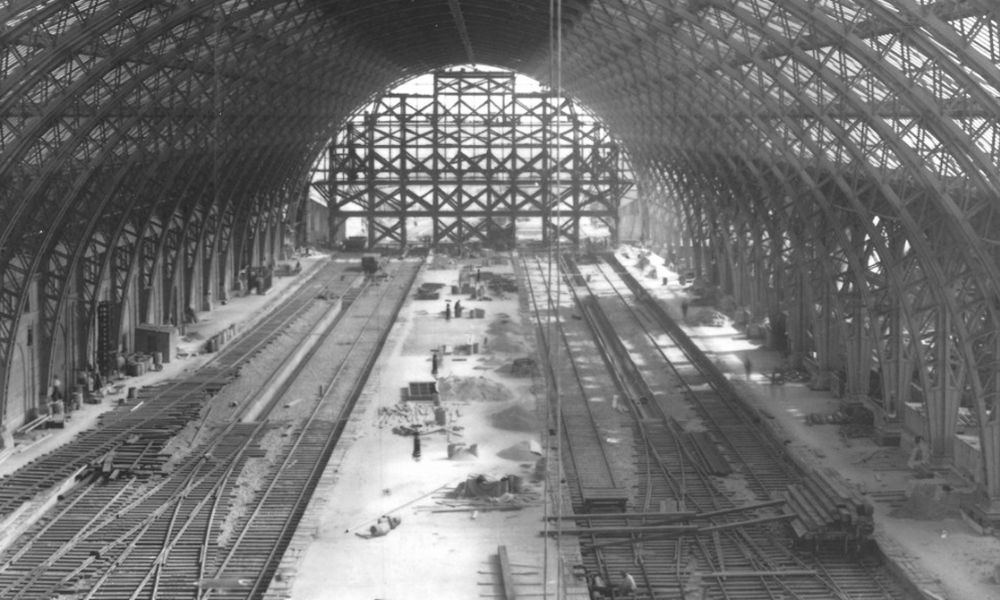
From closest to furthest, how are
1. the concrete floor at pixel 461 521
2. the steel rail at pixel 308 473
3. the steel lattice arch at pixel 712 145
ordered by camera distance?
the concrete floor at pixel 461 521 → the steel rail at pixel 308 473 → the steel lattice arch at pixel 712 145

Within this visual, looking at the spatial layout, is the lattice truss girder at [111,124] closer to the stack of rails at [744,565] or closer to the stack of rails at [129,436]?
the stack of rails at [129,436]

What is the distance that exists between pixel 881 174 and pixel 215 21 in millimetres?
15468

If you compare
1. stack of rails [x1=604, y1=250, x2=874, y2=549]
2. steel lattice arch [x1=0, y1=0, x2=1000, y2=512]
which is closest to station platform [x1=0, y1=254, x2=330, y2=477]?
steel lattice arch [x1=0, y1=0, x2=1000, y2=512]

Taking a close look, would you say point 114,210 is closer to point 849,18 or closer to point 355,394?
point 355,394

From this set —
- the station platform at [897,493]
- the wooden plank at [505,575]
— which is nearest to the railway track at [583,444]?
the wooden plank at [505,575]

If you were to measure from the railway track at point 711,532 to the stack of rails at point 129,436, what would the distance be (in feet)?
34.4

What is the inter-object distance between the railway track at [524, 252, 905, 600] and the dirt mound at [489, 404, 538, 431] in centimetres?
253

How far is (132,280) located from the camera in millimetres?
43625

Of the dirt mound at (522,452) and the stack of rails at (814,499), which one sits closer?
the stack of rails at (814,499)

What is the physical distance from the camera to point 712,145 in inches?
1720

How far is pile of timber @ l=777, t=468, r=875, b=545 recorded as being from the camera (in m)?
23.5

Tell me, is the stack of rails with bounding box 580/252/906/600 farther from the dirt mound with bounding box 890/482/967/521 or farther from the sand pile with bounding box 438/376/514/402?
the sand pile with bounding box 438/376/514/402

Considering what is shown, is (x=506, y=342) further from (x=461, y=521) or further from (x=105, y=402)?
(x=461, y=521)

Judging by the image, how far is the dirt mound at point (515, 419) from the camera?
33344mm
